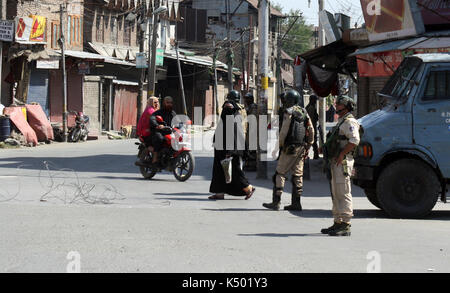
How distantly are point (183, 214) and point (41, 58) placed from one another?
25.8 metres

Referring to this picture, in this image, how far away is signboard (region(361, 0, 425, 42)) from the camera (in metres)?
17.1

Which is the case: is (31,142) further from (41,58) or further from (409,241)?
(409,241)

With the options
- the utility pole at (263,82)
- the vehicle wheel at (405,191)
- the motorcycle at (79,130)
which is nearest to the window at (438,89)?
the vehicle wheel at (405,191)

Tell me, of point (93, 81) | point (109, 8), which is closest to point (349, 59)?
point (93, 81)

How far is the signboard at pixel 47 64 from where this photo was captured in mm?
35188

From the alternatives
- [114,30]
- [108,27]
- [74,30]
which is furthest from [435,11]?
[114,30]

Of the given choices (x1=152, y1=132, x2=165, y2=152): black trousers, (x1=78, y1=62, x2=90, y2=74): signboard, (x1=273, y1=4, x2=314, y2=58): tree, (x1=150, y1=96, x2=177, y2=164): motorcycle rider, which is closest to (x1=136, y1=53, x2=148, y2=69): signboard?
(x1=78, y1=62, x2=90, y2=74): signboard

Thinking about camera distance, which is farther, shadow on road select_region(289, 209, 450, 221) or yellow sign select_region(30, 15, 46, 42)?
yellow sign select_region(30, 15, 46, 42)

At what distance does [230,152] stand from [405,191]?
3284 mm

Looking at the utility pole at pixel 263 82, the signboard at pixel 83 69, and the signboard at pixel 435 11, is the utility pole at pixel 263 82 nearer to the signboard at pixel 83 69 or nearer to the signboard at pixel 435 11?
the signboard at pixel 435 11

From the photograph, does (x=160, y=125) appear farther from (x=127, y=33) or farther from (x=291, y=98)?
(x=127, y=33)

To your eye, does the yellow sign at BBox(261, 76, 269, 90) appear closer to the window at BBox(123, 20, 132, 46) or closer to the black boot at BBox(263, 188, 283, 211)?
the black boot at BBox(263, 188, 283, 211)

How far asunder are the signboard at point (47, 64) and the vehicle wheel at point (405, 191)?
86.4 feet

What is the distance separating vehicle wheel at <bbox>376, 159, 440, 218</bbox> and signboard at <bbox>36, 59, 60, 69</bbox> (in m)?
26.3
